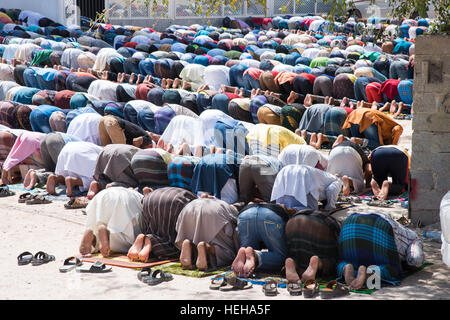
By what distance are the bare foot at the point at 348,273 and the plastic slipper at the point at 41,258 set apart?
2.81 meters

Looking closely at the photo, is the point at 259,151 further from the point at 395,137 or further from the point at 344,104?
the point at 344,104

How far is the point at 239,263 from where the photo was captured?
609 centimetres

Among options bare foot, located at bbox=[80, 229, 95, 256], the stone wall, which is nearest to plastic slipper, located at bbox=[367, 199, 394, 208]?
the stone wall

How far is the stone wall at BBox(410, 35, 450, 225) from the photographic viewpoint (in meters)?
7.41

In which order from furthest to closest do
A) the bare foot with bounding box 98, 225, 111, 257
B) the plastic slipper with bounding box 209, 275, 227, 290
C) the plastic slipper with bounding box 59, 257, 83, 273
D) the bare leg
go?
the bare leg < the bare foot with bounding box 98, 225, 111, 257 < the plastic slipper with bounding box 59, 257, 83, 273 < the plastic slipper with bounding box 209, 275, 227, 290

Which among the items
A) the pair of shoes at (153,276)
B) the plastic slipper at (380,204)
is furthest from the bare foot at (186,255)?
the plastic slipper at (380,204)

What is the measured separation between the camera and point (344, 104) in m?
13.1

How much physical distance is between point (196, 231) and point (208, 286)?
0.74m

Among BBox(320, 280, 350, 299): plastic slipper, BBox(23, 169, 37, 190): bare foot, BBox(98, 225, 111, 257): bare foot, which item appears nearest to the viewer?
BBox(320, 280, 350, 299): plastic slipper

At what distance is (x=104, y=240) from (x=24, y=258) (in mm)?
762

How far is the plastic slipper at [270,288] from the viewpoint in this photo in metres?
5.52

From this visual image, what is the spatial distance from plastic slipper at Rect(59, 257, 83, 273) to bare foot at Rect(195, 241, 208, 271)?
1.09 meters

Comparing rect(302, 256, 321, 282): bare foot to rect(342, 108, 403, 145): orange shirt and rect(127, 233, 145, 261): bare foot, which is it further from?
rect(342, 108, 403, 145): orange shirt

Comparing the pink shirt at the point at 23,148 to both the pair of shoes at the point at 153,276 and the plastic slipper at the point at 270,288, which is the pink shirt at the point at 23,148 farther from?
the plastic slipper at the point at 270,288
